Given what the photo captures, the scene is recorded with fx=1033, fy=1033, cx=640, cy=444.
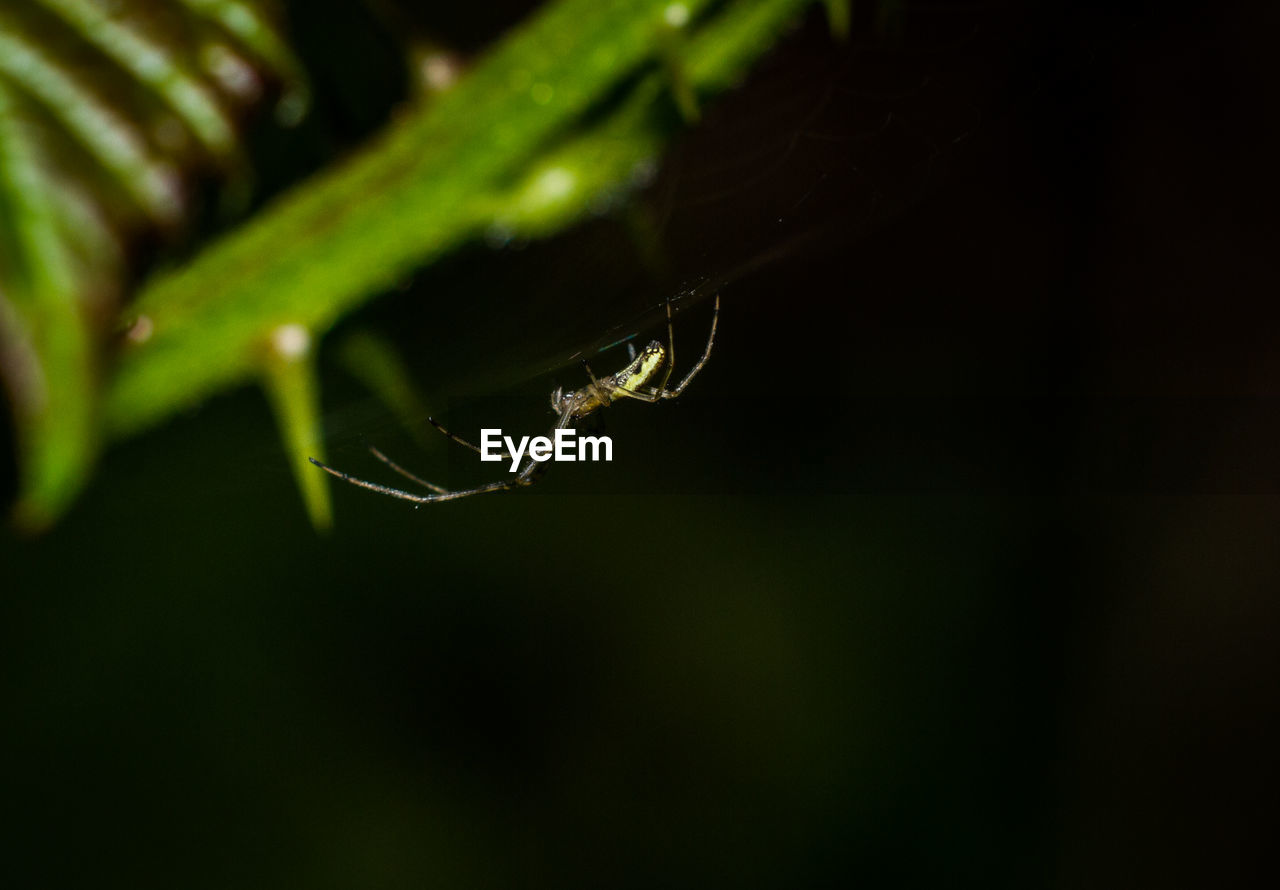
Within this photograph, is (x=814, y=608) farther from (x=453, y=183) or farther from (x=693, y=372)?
(x=453, y=183)

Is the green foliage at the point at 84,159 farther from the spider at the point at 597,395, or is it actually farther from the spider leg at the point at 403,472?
the spider at the point at 597,395

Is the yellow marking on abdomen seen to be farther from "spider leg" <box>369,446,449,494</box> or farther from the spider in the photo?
"spider leg" <box>369,446,449,494</box>

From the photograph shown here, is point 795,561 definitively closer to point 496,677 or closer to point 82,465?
point 496,677

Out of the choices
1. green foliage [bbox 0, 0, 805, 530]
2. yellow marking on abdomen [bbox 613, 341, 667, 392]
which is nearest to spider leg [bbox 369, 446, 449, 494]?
yellow marking on abdomen [bbox 613, 341, 667, 392]

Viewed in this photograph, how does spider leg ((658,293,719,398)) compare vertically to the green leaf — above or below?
above

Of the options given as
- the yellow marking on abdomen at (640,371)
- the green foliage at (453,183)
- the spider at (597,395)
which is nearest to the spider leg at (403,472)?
the spider at (597,395)

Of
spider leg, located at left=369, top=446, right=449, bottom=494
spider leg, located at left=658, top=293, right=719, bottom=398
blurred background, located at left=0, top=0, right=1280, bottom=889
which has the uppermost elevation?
spider leg, located at left=658, top=293, right=719, bottom=398
